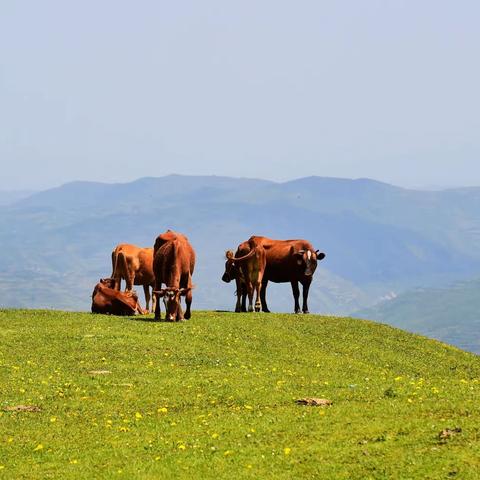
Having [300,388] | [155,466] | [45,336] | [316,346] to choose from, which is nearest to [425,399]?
[300,388]

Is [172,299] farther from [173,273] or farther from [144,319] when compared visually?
[144,319]

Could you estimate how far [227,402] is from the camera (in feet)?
87.2

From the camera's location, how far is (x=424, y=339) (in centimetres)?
4591

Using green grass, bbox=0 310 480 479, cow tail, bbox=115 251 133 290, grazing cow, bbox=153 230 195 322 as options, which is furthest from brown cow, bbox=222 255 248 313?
green grass, bbox=0 310 480 479

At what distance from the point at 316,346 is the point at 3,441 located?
19771 mm

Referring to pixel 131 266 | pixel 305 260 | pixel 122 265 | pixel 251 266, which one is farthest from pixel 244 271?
pixel 122 265

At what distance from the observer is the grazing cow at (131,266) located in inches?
2228

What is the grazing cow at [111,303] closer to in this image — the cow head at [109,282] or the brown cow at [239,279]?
the cow head at [109,282]

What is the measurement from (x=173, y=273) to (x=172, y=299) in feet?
4.12

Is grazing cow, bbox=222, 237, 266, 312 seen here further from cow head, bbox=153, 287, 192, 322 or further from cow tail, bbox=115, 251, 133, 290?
cow head, bbox=153, 287, 192, 322

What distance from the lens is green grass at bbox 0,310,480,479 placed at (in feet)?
64.1

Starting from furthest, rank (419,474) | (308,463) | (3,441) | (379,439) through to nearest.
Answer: (3,441) → (379,439) → (308,463) → (419,474)

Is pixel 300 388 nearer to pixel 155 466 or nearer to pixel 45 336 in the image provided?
pixel 155 466

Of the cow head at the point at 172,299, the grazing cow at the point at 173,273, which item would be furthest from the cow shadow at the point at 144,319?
the cow head at the point at 172,299
